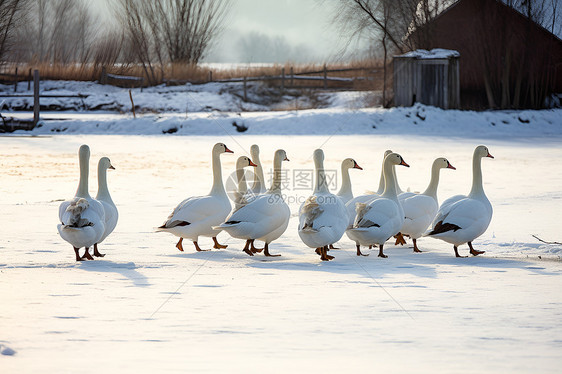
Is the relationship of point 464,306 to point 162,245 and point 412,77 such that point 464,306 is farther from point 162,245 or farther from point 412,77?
point 412,77

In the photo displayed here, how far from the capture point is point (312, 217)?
7.76 metres

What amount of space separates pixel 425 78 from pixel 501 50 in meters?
4.72

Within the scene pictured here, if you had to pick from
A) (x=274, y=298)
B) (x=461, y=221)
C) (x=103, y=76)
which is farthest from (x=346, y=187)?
(x=103, y=76)

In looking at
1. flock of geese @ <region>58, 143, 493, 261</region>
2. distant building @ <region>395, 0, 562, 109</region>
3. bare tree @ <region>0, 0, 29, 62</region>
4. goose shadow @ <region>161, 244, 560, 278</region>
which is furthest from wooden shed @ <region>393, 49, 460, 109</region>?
goose shadow @ <region>161, 244, 560, 278</region>

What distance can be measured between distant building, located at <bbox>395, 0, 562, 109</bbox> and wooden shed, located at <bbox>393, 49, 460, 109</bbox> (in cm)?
239

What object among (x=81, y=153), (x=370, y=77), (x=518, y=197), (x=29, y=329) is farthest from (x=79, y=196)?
(x=370, y=77)

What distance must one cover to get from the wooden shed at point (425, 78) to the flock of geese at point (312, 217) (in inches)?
808

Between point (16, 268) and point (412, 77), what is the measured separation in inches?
922

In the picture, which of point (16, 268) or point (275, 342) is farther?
point (16, 268)

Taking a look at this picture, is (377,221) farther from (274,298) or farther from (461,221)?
(274,298)

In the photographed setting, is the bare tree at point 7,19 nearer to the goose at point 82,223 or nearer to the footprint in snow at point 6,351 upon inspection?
the goose at point 82,223

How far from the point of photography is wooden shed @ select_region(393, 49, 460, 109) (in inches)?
1137

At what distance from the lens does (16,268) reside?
7.32 metres

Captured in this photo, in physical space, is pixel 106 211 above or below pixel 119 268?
above
